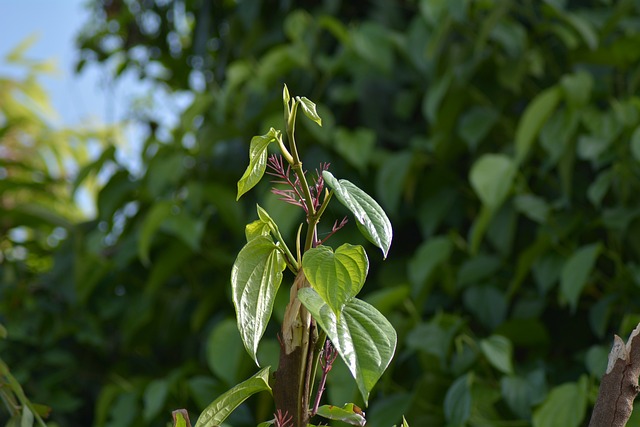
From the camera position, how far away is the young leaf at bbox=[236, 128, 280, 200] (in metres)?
0.37

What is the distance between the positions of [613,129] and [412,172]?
28 cm

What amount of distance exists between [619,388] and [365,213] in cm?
15

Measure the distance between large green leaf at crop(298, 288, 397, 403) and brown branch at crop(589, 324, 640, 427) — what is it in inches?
4.4

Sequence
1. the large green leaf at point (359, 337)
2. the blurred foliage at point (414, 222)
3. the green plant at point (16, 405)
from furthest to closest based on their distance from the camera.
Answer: the blurred foliage at point (414, 222) < the green plant at point (16, 405) < the large green leaf at point (359, 337)

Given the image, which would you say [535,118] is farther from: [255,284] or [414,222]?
[255,284]

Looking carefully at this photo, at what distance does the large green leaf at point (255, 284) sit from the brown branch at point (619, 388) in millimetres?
163

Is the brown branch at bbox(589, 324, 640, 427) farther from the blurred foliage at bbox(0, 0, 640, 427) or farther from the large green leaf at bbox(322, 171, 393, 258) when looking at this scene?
the blurred foliage at bbox(0, 0, 640, 427)

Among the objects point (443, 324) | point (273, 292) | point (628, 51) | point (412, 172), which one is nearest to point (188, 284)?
point (412, 172)

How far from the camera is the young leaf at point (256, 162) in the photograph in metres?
0.37

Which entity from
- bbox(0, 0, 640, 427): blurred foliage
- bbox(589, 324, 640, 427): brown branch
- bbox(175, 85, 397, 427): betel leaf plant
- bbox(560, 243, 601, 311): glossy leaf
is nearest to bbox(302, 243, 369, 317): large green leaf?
bbox(175, 85, 397, 427): betel leaf plant

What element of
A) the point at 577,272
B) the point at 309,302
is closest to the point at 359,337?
the point at 309,302

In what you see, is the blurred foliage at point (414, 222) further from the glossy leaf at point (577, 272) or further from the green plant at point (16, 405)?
the green plant at point (16, 405)

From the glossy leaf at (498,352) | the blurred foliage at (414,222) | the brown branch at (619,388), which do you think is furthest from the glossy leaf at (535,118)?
the brown branch at (619,388)

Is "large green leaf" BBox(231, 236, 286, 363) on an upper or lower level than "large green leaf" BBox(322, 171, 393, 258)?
lower
